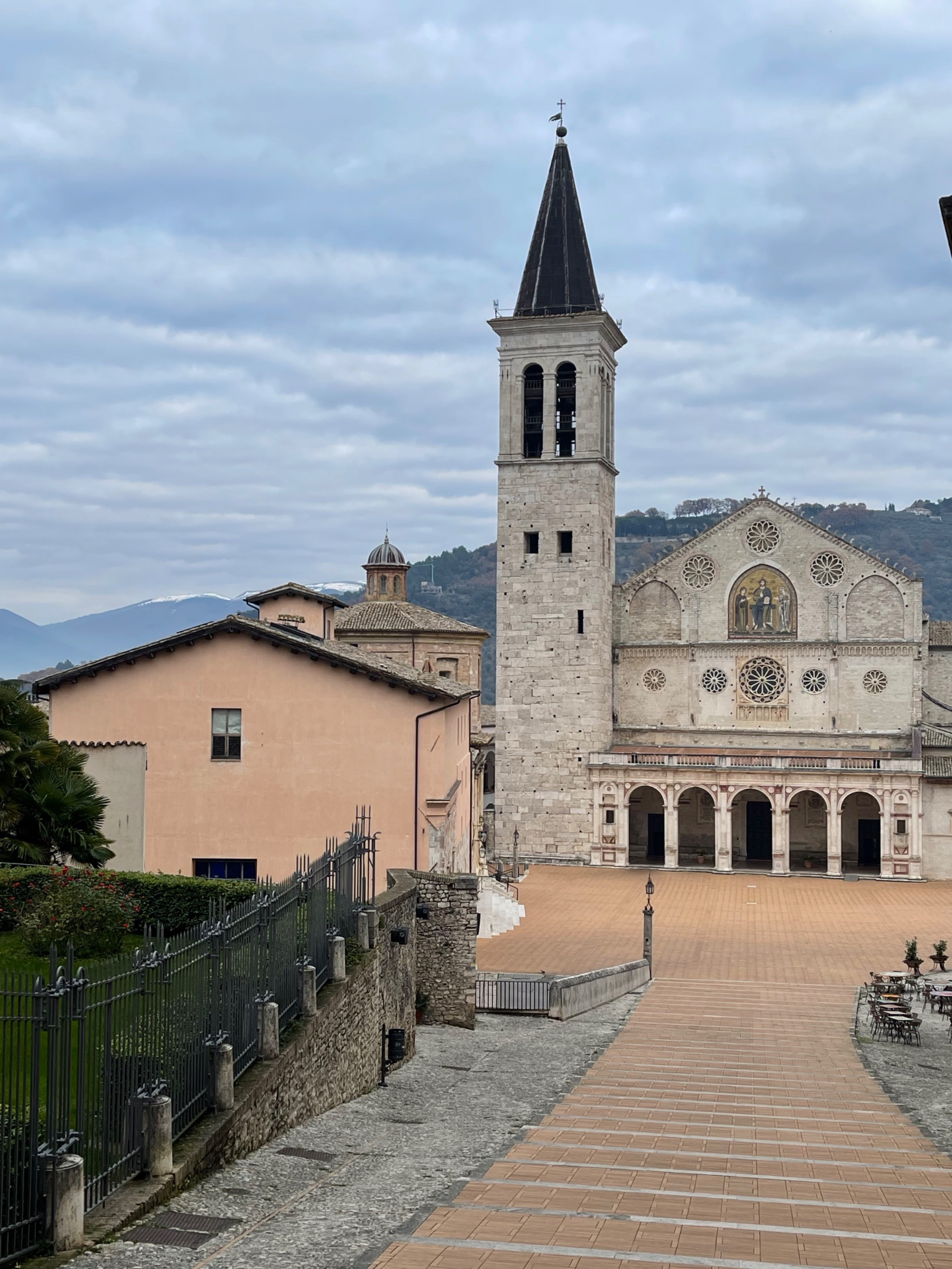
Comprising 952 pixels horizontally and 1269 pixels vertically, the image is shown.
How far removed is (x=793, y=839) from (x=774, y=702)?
236 inches

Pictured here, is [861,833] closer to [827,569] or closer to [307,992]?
[827,569]

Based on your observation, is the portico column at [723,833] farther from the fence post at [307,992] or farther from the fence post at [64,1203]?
the fence post at [64,1203]

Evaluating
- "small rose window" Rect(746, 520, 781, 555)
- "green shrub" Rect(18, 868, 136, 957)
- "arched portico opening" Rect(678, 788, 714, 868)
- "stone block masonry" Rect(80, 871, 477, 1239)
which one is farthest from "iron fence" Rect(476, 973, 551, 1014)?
"small rose window" Rect(746, 520, 781, 555)

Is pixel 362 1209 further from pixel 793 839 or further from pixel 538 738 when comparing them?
pixel 793 839

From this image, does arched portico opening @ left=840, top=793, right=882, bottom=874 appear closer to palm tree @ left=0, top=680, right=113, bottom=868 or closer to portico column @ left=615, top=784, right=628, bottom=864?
portico column @ left=615, top=784, right=628, bottom=864

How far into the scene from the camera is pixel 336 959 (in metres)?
16.7

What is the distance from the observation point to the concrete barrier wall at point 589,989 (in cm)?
2670

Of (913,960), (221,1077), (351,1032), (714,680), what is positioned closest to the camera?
(221,1077)

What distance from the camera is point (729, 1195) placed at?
11047 mm

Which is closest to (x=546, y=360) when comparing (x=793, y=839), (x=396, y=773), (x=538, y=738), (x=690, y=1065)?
(x=538, y=738)

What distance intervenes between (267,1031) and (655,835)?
47.4 meters

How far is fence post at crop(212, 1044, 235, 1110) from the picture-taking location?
12023mm

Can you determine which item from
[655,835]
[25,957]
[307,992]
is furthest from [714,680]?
[307,992]

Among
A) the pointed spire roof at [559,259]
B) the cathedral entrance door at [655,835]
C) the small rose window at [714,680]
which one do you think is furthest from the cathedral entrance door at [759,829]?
the pointed spire roof at [559,259]
